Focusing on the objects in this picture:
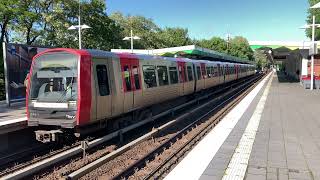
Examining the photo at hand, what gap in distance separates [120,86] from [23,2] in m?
29.2

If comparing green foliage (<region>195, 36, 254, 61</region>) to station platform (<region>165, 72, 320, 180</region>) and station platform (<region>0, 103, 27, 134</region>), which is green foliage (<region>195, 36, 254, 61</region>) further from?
station platform (<region>0, 103, 27, 134</region>)

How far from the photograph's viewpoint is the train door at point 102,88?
451 inches

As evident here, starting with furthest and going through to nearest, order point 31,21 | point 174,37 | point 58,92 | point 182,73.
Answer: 1. point 174,37
2. point 31,21
3. point 182,73
4. point 58,92

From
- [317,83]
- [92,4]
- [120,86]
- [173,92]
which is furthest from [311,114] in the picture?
[92,4]

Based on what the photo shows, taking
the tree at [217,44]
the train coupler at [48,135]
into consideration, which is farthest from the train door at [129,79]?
the tree at [217,44]

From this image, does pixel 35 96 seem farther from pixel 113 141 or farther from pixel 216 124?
pixel 216 124

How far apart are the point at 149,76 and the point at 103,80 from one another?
4.20 m

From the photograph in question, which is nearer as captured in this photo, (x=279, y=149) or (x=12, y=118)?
(x=279, y=149)

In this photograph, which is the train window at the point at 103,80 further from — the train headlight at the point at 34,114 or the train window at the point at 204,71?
the train window at the point at 204,71

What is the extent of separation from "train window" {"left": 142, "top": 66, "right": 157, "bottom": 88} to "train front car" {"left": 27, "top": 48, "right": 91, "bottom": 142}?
14.6ft

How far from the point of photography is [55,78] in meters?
11.2

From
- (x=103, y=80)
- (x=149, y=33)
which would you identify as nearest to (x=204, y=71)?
(x=103, y=80)

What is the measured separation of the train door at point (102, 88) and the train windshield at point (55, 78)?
0.71 metres

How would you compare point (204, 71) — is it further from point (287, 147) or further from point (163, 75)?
point (287, 147)
